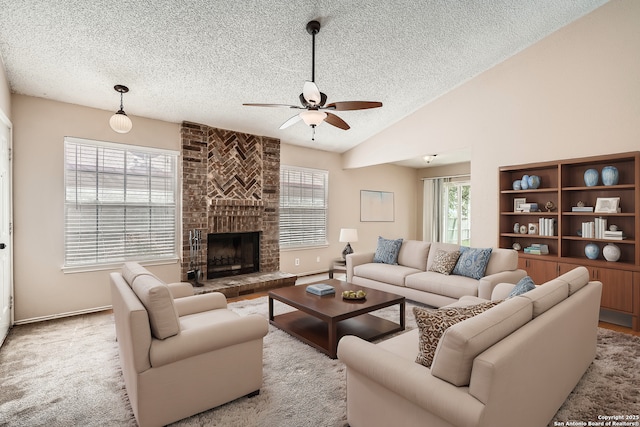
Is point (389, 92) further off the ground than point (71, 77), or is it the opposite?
point (389, 92)

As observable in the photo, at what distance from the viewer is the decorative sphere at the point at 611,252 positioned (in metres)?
3.90

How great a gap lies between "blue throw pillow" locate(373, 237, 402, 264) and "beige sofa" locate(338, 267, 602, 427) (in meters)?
2.94

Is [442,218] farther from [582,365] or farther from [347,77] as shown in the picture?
[582,365]

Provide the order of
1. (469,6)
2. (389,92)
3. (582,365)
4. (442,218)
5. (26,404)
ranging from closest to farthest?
(26,404) < (582,365) < (469,6) < (389,92) < (442,218)

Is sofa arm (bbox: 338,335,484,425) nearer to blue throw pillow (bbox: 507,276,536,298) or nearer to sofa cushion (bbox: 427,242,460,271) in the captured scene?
blue throw pillow (bbox: 507,276,536,298)

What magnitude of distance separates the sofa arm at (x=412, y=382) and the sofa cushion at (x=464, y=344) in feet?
0.16

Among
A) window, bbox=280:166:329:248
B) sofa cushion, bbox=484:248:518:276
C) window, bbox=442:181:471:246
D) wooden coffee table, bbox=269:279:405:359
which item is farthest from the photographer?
window, bbox=442:181:471:246

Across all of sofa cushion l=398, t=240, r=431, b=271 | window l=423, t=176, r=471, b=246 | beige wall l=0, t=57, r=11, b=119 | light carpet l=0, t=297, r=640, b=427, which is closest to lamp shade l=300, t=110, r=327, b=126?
light carpet l=0, t=297, r=640, b=427

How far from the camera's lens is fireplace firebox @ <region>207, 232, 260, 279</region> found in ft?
17.8

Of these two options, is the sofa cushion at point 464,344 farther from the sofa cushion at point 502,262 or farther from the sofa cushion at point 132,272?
the sofa cushion at point 502,262

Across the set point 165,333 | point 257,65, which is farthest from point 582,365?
point 257,65

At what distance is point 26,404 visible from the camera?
7.47ft

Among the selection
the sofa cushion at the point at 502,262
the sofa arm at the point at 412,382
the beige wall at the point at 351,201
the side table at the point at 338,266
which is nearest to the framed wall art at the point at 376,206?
the beige wall at the point at 351,201

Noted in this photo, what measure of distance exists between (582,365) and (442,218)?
6079 mm
